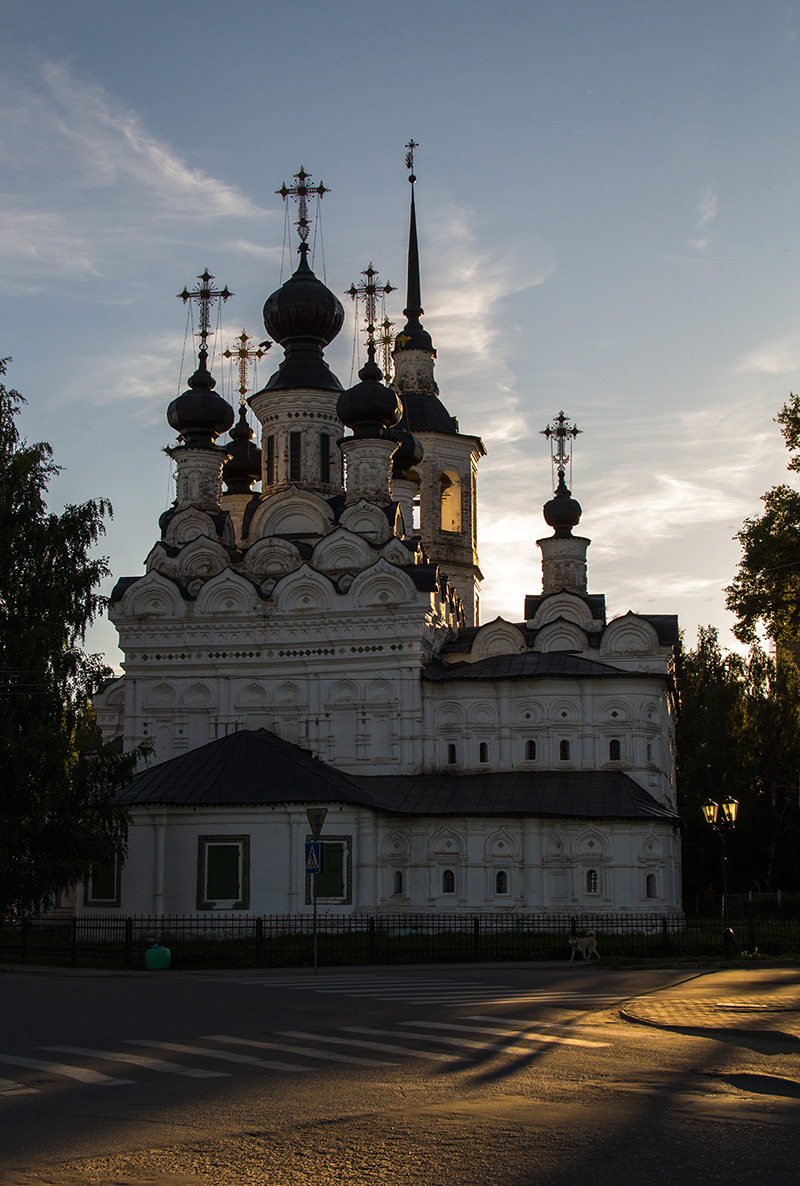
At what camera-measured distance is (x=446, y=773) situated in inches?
1296

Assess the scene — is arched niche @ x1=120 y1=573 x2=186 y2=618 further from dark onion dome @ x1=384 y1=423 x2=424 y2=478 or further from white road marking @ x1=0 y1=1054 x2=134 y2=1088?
white road marking @ x1=0 y1=1054 x2=134 y2=1088

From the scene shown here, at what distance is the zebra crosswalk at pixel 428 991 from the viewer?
14231mm

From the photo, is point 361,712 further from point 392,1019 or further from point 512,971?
point 392,1019

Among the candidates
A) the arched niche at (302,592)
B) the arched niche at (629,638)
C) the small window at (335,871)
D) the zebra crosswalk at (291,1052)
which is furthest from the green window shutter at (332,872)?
the zebra crosswalk at (291,1052)

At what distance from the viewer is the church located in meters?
28.9

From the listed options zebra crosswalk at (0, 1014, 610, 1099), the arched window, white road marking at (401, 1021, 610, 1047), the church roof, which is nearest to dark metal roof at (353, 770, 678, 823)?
the church roof

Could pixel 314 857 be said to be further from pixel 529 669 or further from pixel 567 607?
pixel 567 607

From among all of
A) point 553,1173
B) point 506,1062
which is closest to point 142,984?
point 506,1062

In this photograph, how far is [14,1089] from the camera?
8.32 metres

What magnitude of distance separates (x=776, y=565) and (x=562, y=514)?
13305 mm

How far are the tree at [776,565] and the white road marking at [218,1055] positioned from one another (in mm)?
20964

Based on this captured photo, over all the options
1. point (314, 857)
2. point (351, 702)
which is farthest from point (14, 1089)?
point (351, 702)

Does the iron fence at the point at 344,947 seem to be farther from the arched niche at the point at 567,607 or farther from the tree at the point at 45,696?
the arched niche at the point at 567,607

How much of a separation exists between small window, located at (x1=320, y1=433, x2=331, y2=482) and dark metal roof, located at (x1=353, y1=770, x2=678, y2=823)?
10681mm
